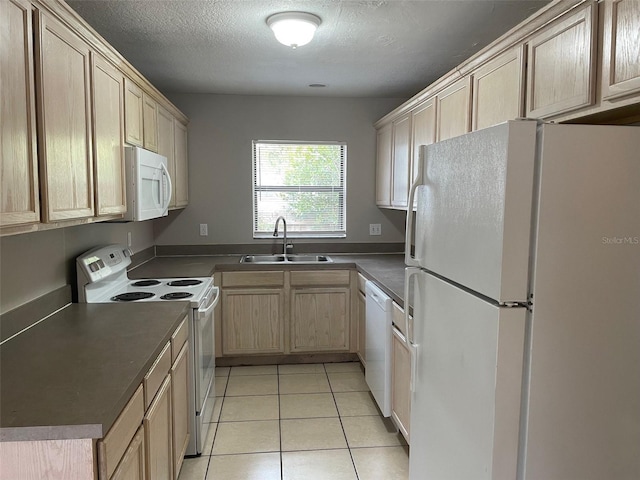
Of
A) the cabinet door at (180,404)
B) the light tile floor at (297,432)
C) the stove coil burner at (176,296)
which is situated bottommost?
the light tile floor at (297,432)

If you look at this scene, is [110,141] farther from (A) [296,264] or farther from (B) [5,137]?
(A) [296,264]

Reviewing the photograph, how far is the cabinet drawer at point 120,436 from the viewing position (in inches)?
47.4

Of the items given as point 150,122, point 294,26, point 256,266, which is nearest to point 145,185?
point 150,122

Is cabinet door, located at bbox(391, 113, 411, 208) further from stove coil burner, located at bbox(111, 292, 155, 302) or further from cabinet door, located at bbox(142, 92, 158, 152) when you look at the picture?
stove coil burner, located at bbox(111, 292, 155, 302)

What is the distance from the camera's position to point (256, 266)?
3.72 m

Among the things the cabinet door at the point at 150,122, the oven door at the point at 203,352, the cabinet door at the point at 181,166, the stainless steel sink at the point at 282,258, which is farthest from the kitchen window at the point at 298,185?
the oven door at the point at 203,352

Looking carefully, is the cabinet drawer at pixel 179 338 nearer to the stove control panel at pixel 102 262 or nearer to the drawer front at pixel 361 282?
the stove control panel at pixel 102 262

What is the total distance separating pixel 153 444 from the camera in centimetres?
171

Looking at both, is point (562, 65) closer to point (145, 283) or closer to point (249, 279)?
point (145, 283)

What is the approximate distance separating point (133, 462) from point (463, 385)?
3.56 ft

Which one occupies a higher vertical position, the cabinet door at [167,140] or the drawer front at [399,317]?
the cabinet door at [167,140]

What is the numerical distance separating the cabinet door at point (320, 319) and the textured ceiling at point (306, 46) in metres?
1.70

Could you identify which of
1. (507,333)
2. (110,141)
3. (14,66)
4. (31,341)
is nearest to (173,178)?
(110,141)

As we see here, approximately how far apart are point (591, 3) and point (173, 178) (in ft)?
9.55
